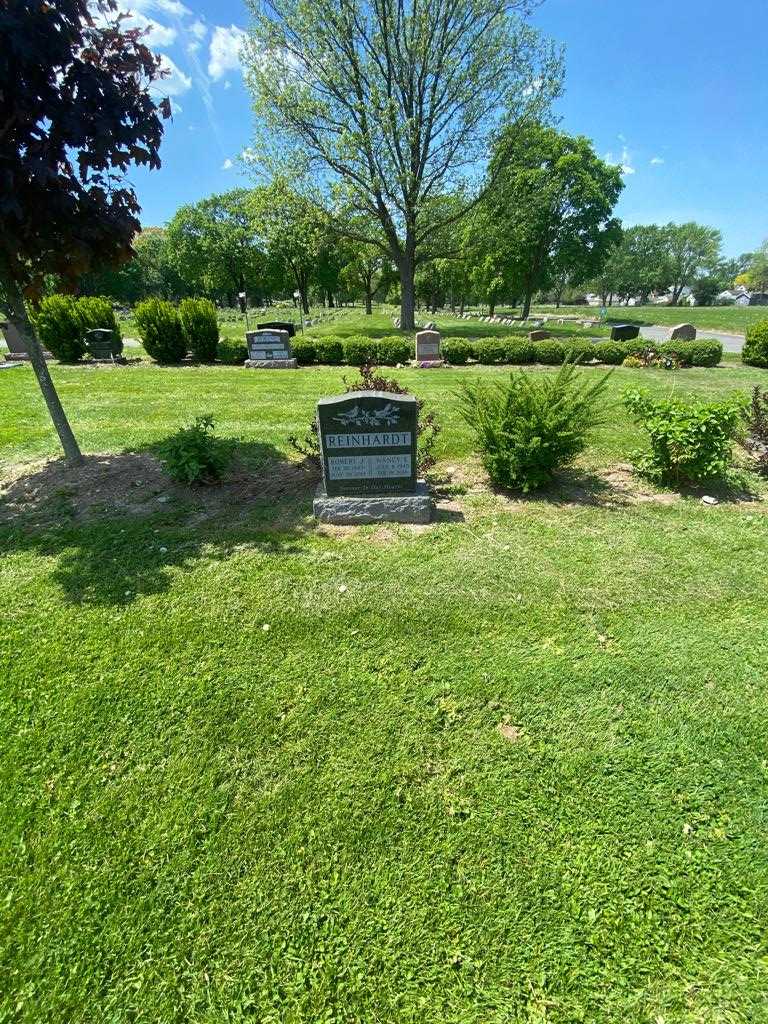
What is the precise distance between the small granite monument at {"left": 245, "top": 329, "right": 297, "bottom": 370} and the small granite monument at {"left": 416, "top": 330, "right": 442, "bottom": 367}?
4.04 meters

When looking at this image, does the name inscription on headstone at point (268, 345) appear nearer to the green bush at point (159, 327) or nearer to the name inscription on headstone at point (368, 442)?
the green bush at point (159, 327)

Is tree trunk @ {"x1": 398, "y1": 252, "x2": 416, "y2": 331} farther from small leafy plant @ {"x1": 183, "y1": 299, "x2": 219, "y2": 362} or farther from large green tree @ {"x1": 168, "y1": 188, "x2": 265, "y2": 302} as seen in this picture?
large green tree @ {"x1": 168, "y1": 188, "x2": 265, "y2": 302}

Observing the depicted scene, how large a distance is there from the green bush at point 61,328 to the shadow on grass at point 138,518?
39.4ft

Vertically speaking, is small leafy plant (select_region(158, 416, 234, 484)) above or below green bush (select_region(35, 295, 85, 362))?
below

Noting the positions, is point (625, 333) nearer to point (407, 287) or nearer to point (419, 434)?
point (407, 287)

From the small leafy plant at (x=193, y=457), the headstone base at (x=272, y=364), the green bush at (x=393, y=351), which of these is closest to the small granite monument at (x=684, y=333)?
the green bush at (x=393, y=351)

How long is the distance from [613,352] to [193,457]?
13.6m

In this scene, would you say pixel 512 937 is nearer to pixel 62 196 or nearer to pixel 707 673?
pixel 707 673

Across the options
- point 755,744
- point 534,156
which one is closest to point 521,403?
point 755,744

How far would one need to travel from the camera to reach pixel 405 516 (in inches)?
184

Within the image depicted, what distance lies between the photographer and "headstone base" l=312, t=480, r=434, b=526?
15.2ft

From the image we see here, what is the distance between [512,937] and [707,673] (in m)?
1.93

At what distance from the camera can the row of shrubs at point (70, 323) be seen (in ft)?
48.8

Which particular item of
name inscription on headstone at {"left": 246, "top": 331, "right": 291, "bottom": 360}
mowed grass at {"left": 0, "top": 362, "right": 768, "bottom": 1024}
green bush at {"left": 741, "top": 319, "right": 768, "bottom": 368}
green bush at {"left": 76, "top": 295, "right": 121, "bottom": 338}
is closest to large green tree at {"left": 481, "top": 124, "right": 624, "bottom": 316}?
green bush at {"left": 741, "top": 319, "right": 768, "bottom": 368}
